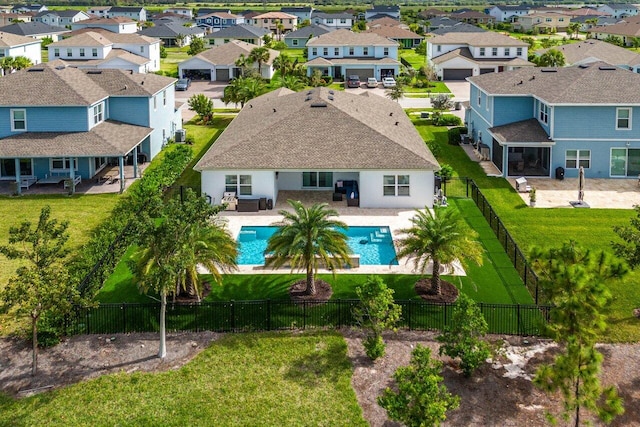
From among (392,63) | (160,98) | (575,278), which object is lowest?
(575,278)

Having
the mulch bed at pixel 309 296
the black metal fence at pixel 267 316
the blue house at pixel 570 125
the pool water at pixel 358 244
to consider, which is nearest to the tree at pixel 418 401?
the black metal fence at pixel 267 316

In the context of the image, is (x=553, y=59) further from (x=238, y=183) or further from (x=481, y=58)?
(x=238, y=183)

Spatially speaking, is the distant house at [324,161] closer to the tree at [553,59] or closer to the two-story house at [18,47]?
the tree at [553,59]

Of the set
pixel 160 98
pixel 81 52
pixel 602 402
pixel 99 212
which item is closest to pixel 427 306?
pixel 602 402

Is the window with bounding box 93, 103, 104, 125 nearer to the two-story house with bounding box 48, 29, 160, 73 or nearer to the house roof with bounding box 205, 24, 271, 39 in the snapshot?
the two-story house with bounding box 48, 29, 160, 73

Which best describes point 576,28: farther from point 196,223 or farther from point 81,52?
point 196,223
